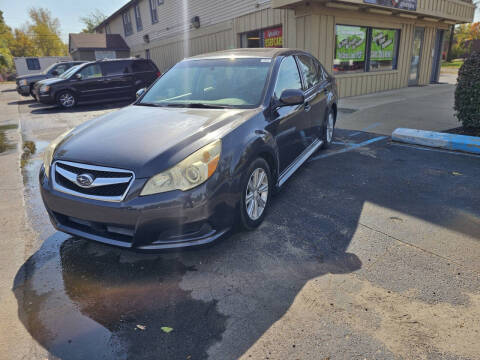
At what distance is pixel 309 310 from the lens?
2.29 meters

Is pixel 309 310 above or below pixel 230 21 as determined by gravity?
below

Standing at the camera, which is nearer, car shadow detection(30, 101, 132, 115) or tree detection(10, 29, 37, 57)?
car shadow detection(30, 101, 132, 115)

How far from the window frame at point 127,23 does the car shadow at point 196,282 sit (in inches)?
1009

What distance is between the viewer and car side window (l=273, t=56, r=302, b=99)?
12.1 ft

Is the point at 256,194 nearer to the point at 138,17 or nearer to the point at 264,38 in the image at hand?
the point at 264,38

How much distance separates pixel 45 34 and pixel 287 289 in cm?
7649

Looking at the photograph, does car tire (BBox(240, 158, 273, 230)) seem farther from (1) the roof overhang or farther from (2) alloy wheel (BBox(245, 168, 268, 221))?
(1) the roof overhang

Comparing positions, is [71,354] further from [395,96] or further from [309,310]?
[395,96]

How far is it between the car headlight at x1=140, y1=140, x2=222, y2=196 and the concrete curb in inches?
190

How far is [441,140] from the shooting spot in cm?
572

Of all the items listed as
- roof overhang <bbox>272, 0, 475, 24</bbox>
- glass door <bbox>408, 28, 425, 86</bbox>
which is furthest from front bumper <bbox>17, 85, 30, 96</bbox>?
glass door <bbox>408, 28, 425, 86</bbox>

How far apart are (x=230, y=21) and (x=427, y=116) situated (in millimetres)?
8444

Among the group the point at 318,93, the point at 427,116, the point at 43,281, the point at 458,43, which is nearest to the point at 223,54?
the point at 318,93

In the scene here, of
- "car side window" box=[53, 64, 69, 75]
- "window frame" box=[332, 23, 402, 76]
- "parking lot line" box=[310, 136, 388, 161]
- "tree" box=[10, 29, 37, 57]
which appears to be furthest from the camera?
"tree" box=[10, 29, 37, 57]
